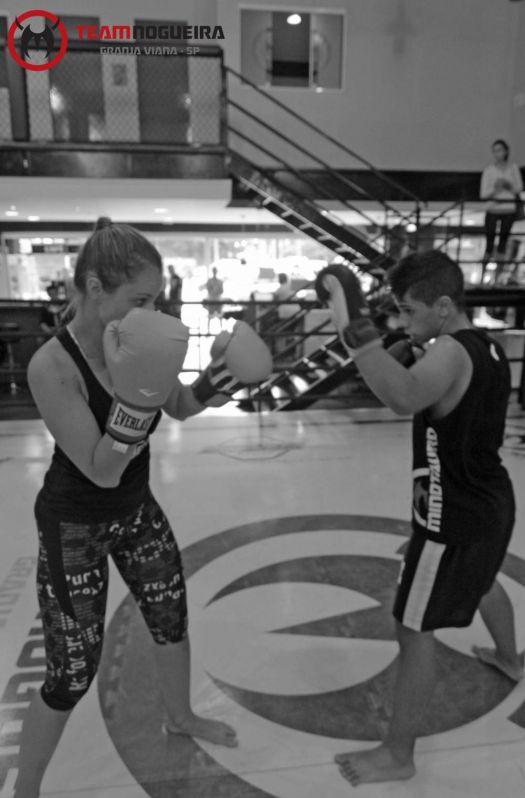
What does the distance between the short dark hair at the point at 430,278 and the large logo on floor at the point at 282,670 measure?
3.98ft

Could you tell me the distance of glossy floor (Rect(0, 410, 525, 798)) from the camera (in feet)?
4.95

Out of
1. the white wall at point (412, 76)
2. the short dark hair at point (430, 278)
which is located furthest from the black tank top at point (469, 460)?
the white wall at point (412, 76)

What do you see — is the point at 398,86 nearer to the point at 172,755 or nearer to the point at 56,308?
the point at 56,308

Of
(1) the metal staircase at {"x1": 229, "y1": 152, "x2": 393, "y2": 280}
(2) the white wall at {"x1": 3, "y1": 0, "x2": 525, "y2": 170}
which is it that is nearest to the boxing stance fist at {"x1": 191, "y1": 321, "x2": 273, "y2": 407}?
(1) the metal staircase at {"x1": 229, "y1": 152, "x2": 393, "y2": 280}

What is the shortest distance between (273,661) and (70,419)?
126 centimetres

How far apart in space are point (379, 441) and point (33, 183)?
4.65 meters

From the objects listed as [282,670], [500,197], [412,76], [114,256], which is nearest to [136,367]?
[114,256]

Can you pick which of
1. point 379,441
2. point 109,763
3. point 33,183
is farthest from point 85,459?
point 33,183

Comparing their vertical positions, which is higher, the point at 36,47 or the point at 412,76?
the point at 412,76

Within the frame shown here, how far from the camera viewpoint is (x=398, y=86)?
8156mm

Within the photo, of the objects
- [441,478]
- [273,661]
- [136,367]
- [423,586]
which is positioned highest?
[136,367]

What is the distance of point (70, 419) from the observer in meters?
1.11

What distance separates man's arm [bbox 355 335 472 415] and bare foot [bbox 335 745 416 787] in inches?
36.2

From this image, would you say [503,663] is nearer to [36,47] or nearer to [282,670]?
[282,670]
